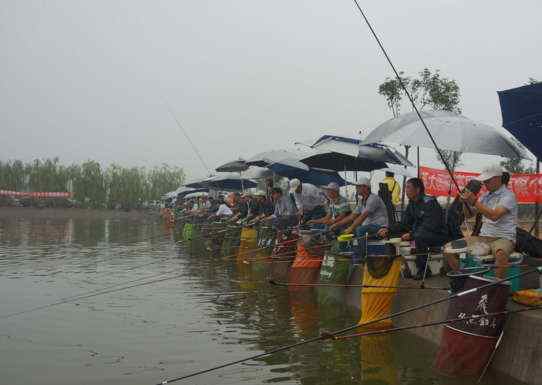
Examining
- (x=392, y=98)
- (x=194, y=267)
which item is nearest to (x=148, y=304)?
(x=194, y=267)

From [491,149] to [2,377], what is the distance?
6.83 meters

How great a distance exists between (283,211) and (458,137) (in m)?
6.19

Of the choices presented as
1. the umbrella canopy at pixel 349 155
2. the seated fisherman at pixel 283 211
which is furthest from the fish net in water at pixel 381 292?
the seated fisherman at pixel 283 211

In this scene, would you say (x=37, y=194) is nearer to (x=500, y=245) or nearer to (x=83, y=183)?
(x=83, y=183)

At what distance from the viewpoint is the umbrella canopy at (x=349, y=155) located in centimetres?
1288

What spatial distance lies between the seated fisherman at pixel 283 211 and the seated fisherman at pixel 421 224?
16.4ft

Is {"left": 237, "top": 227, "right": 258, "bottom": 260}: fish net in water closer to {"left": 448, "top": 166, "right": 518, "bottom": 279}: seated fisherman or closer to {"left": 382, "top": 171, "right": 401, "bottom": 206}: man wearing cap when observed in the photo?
{"left": 382, "top": 171, "right": 401, "bottom": 206}: man wearing cap

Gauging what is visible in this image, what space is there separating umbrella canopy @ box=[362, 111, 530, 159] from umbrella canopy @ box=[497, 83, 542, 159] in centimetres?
54

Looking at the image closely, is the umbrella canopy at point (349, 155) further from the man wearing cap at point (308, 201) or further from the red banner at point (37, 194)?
the red banner at point (37, 194)

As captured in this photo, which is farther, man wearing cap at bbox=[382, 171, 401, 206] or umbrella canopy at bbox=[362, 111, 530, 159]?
man wearing cap at bbox=[382, 171, 401, 206]

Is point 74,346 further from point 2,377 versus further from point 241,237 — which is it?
point 241,237

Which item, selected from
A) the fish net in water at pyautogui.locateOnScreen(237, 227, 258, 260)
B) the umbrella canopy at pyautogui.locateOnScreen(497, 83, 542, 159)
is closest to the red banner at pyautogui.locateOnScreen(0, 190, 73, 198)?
the fish net in water at pyautogui.locateOnScreen(237, 227, 258, 260)

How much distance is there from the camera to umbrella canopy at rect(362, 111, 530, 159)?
885 centimetres

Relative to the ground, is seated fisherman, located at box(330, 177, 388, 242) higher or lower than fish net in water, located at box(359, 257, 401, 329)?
higher
